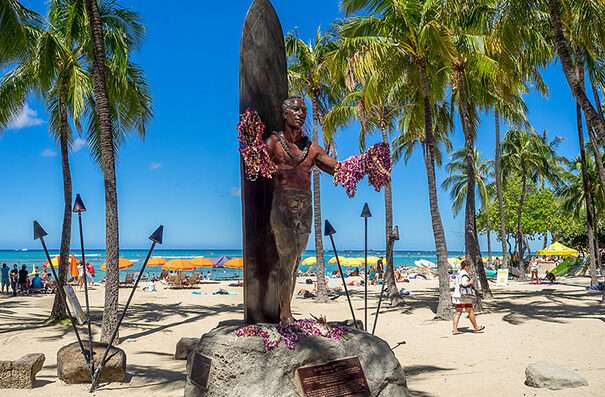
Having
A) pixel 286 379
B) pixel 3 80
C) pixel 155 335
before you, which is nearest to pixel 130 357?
pixel 155 335

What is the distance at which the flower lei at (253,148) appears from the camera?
4.77m

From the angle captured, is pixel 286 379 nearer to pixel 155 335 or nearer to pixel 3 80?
pixel 155 335

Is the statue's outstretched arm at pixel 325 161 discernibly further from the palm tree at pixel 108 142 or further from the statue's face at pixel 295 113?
the palm tree at pixel 108 142

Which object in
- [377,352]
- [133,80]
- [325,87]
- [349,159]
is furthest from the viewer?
[325,87]

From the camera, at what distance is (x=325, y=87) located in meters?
21.5

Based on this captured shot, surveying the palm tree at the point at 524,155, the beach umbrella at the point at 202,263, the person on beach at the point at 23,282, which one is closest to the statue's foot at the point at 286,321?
the person on beach at the point at 23,282

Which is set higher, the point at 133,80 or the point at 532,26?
the point at 532,26

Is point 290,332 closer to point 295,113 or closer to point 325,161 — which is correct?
point 325,161

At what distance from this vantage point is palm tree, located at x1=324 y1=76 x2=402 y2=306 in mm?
15344

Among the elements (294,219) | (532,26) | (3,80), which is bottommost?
(294,219)

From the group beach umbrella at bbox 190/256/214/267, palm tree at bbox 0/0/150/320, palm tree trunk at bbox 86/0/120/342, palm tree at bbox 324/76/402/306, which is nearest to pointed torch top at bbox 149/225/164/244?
palm tree trunk at bbox 86/0/120/342

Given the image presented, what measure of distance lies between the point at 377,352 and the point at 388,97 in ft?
50.9

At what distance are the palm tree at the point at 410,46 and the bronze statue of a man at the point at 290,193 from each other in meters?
9.10

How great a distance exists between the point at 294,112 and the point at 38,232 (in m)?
4.36
